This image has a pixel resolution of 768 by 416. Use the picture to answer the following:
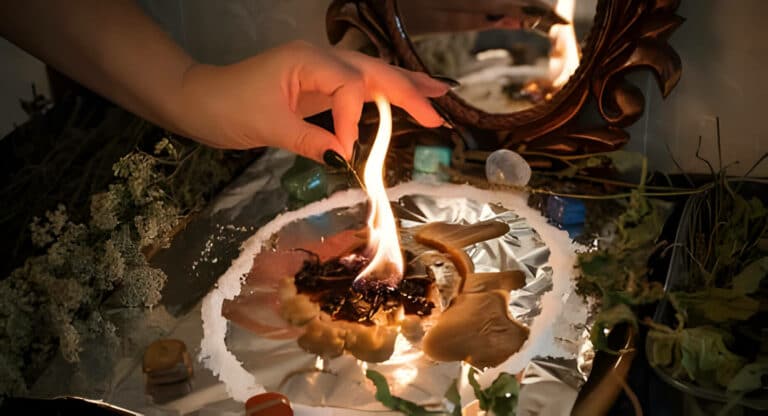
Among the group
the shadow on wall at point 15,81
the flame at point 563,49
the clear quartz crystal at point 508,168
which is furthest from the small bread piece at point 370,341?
the shadow on wall at point 15,81

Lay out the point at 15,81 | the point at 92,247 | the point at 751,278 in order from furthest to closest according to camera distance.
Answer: the point at 15,81
the point at 92,247
the point at 751,278

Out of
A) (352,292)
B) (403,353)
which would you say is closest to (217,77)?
(352,292)

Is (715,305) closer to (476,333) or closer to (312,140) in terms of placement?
(476,333)

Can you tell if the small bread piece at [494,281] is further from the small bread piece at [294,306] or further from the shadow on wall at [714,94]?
the shadow on wall at [714,94]

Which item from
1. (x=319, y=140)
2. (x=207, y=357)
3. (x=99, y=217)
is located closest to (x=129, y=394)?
(x=207, y=357)

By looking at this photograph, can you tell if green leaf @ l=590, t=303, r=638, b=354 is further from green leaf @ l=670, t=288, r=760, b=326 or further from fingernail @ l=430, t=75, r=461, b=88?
fingernail @ l=430, t=75, r=461, b=88

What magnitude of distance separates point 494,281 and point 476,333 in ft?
0.35

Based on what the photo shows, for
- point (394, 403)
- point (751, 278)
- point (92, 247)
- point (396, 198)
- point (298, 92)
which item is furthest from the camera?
point (396, 198)

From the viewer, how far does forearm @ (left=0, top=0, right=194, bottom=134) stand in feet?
3.23

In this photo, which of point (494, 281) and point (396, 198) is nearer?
point (494, 281)

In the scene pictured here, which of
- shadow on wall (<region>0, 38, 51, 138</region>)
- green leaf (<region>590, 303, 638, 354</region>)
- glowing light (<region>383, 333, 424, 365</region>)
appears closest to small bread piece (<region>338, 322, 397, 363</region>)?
glowing light (<region>383, 333, 424, 365</region>)

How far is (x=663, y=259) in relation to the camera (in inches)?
37.5

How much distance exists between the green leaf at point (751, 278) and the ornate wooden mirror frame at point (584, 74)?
318mm

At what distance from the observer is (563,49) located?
107 centimetres
